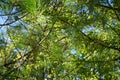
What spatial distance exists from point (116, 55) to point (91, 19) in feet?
3.06

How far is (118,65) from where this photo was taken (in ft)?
15.5

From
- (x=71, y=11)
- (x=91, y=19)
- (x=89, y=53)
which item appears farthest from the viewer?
(x=89, y=53)

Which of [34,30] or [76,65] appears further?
[76,65]

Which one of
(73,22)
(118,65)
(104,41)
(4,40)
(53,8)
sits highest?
(53,8)

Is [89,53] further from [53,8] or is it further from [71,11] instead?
[53,8]

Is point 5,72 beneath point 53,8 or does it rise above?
beneath

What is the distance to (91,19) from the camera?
418cm

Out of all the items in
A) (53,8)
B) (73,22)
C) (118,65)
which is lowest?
(118,65)

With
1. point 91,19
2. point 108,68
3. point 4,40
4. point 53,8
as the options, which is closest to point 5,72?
point 4,40

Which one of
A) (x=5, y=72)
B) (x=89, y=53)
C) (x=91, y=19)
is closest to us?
(x=5, y=72)

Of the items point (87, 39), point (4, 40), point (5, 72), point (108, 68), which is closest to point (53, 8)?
point (4, 40)

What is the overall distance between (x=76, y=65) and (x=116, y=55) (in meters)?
0.67

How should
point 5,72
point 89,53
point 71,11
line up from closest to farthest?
1. point 5,72
2. point 71,11
3. point 89,53

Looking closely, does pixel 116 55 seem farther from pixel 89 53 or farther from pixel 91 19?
pixel 91 19
